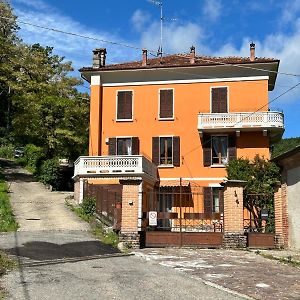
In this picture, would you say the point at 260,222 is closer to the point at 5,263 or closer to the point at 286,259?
the point at 286,259

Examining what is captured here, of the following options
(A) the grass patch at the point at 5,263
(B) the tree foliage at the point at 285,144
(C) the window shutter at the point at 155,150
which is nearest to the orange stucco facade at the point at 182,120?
(C) the window shutter at the point at 155,150

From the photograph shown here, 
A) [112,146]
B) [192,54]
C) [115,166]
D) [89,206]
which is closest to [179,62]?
[192,54]

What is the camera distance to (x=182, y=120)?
96.8 feet

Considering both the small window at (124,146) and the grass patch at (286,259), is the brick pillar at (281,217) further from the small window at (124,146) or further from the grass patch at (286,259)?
the small window at (124,146)

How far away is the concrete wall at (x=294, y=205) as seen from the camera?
50.2ft

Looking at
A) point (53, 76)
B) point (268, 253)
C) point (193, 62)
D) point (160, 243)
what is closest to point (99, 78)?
point (193, 62)

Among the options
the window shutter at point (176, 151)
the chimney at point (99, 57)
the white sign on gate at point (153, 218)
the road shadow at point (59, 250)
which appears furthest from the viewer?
the chimney at point (99, 57)

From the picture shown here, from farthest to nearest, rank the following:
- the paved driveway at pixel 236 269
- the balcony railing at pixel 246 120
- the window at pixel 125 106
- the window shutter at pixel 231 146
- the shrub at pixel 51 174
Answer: the shrub at pixel 51 174, the window at pixel 125 106, the window shutter at pixel 231 146, the balcony railing at pixel 246 120, the paved driveway at pixel 236 269

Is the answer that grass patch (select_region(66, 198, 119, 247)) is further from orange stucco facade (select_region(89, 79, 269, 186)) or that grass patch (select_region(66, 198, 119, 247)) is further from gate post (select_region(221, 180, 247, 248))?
orange stucco facade (select_region(89, 79, 269, 186))

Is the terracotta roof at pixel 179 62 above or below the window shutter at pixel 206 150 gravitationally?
above

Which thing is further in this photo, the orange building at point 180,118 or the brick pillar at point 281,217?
the orange building at point 180,118

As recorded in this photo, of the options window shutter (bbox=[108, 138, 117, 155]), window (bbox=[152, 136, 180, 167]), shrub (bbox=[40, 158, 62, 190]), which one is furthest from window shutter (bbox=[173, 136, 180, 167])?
shrub (bbox=[40, 158, 62, 190])

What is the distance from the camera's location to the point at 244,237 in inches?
625

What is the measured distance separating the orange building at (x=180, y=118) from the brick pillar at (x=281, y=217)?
403 inches
